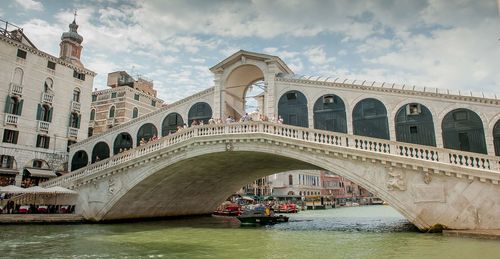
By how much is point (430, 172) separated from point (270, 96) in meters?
10.7

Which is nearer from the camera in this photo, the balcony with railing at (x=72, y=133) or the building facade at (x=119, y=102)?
the balcony with railing at (x=72, y=133)

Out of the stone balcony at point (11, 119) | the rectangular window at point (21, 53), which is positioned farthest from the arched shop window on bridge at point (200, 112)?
the rectangular window at point (21, 53)

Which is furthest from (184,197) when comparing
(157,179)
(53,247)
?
(53,247)

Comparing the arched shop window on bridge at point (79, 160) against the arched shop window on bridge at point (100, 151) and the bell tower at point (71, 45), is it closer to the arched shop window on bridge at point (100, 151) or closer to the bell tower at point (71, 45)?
the arched shop window on bridge at point (100, 151)

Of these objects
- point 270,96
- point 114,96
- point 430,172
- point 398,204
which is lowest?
point 398,204

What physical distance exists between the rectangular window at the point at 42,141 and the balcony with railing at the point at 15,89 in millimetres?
3577

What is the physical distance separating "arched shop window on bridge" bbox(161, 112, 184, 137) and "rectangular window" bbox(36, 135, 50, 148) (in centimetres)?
955

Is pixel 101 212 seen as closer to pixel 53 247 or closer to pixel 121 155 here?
pixel 121 155

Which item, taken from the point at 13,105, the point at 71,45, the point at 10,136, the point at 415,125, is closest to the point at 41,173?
the point at 10,136

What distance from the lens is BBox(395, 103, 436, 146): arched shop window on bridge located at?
19.1 m

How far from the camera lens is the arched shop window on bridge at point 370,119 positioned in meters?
20.2

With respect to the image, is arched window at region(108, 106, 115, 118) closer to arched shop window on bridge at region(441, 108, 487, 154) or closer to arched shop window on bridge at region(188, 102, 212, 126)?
arched shop window on bridge at region(188, 102, 212, 126)

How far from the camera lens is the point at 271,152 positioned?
18.5 m

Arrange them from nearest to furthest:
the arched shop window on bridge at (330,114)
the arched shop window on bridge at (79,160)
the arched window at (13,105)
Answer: the arched shop window on bridge at (330,114) < the arched window at (13,105) < the arched shop window on bridge at (79,160)
